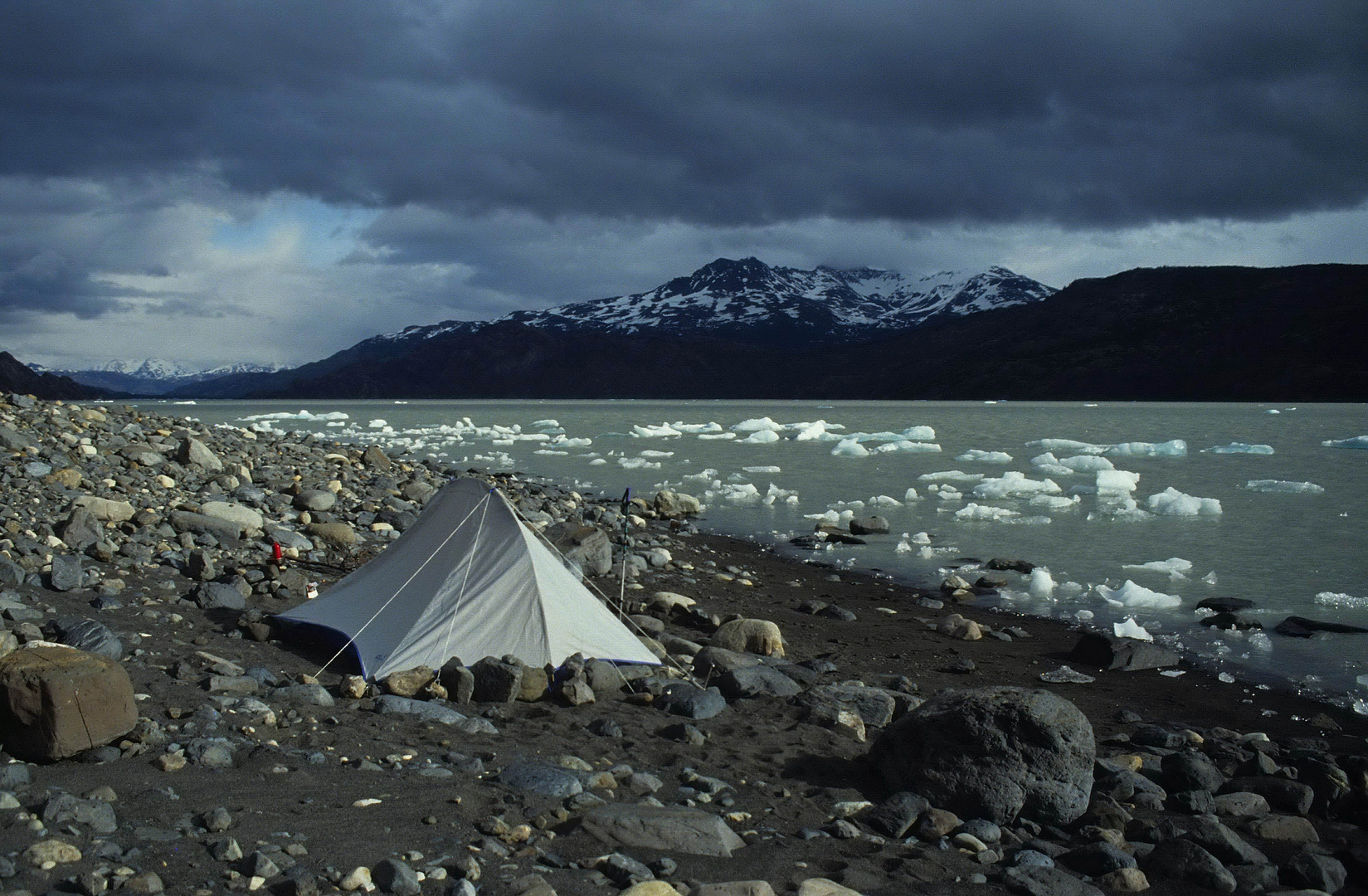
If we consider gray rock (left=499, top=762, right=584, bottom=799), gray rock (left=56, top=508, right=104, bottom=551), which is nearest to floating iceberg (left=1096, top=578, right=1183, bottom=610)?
Answer: gray rock (left=499, top=762, right=584, bottom=799)

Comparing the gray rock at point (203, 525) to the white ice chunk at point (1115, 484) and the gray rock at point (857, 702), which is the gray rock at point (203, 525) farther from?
the white ice chunk at point (1115, 484)

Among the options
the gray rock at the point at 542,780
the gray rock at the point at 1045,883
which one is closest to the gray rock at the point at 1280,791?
the gray rock at the point at 1045,883

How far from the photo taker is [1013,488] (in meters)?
23.6

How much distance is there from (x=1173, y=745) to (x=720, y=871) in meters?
4.24

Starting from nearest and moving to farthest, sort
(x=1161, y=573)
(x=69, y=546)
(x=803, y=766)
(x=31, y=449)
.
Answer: (x=803, y=766)
(x=69, y=546)
(x=31, y=449)
(x=1161, y=573)

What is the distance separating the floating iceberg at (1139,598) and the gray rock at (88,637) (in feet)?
34.8

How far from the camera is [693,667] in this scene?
746cm

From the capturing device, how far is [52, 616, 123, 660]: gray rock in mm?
6125

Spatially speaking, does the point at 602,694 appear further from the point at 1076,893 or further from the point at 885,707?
the point at 1076,893

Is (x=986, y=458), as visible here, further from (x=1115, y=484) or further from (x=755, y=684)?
(x=755, y=684)

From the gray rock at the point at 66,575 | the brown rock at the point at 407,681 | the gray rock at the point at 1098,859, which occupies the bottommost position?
the gray rock at the point at 1098,859

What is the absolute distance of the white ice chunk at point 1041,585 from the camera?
12.3m

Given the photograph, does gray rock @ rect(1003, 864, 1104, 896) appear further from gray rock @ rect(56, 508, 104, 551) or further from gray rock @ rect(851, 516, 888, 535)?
gray rock @ rect(851, 516, 888, 535)

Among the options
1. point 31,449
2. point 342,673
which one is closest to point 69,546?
point 342,673
